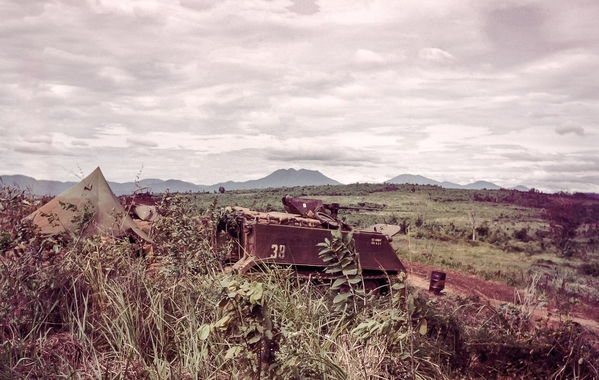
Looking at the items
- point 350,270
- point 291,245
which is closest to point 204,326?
point 350,270

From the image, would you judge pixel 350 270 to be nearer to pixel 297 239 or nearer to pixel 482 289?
pixel 297 239

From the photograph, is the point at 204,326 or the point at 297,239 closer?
the point at 204,326

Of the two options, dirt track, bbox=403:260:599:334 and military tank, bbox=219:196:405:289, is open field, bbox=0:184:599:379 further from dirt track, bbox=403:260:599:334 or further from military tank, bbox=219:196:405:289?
dirt track, bbox=403:260:599:334

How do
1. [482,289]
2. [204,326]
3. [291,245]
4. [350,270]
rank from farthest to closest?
[482,289], [291,245], [350,270], [204,326]

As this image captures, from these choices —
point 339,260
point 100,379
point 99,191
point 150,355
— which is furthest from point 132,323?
point 99,191

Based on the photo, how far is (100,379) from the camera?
3.83 meters

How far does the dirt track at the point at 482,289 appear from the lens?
521 inches

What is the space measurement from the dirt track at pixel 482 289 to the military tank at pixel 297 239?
125 inches

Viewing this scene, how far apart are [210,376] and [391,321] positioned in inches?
60.0

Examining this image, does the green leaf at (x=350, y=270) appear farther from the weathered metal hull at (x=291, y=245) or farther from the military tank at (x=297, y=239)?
the weathered metal hull at (x=291, y=245)

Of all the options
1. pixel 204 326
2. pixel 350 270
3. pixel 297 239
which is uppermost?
pixel 350 270

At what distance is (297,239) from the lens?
29.0ft

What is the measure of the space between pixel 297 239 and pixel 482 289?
9.82 metres

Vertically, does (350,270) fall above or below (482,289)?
above
